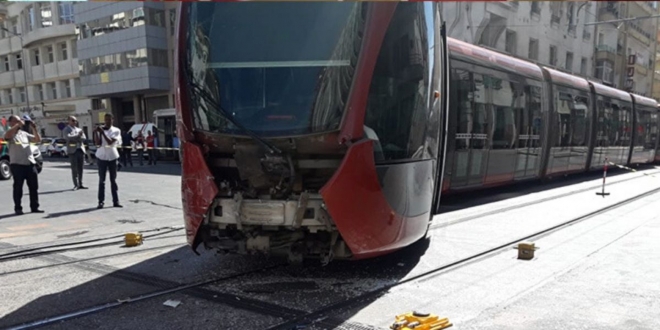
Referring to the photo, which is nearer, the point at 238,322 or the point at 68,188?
the point at 238,322

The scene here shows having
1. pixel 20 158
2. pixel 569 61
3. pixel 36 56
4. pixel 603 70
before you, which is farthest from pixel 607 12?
pixel 36 56

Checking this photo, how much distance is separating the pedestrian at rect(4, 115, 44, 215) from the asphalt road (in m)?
1.18

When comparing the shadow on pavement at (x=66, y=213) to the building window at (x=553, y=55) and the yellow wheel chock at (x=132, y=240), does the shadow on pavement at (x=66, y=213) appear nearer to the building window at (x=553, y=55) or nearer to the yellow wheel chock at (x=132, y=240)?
the yellow wheel chock at (x=132, y=240)

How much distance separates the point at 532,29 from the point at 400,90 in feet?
109

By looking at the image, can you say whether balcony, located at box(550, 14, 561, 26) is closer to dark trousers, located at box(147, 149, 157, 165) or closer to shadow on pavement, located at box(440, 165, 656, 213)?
shadow on pavement, located at box(440, 165, 656, 213)

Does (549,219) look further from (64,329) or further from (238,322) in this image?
(64,329)

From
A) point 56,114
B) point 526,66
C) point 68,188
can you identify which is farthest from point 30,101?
point 526,66

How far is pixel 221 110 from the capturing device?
4.56 meters

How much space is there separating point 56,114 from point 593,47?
54.1 m

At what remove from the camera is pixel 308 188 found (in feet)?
14.9

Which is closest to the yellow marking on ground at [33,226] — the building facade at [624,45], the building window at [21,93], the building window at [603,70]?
the building facade at [624,45]

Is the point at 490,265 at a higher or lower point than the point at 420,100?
lower

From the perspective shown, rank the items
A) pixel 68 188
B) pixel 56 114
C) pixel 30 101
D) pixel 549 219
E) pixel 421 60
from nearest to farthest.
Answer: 1. pixel 421 60
2. pixel 549 219
3. pixel 68 188
4. pixel 56 114
5. pixel 30 101

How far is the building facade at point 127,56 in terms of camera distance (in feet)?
129
